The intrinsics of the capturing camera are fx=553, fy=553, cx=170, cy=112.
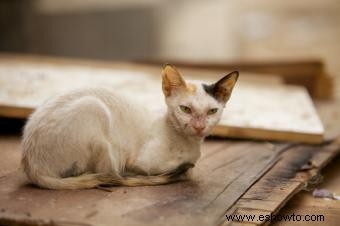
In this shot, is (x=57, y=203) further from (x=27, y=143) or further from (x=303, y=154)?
(x=303, y=154)

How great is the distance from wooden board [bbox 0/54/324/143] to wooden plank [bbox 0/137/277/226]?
83cm

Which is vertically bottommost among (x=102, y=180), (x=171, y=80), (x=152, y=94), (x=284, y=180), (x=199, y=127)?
(x=284, y=180)

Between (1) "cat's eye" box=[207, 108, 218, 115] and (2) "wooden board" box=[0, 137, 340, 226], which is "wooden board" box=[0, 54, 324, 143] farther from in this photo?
(1) "cat's eye" box=[207, 108, 218, 115]

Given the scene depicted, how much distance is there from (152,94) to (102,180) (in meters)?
1.99

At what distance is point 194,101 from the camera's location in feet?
9.93

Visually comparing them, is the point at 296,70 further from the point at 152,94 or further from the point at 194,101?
the point at 194,101

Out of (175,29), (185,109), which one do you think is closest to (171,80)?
(185,109)

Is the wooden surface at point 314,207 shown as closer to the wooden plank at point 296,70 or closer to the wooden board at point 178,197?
the wooden board at point 178,197

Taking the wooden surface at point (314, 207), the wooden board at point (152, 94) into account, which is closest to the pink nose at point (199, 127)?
the wooden surface at point (314, 207)

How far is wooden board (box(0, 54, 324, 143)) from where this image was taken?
14.3 feet

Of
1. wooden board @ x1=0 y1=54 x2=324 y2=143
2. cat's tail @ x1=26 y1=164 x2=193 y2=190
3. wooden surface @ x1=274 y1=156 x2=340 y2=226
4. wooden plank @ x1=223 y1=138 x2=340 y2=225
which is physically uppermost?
wooden board @ x1=0 y1=54 x2=324 y2=143

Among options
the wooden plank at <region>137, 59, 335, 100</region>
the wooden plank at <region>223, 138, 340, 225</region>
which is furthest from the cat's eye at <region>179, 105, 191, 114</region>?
the wooden plank at <region>137, 59, 335, 100</region>

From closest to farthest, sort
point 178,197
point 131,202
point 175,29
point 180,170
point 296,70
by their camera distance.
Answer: point 131,202 < point 178,197 < point 180,170 < point 296,70 < point 175,29

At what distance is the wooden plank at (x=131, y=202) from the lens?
2623mm
